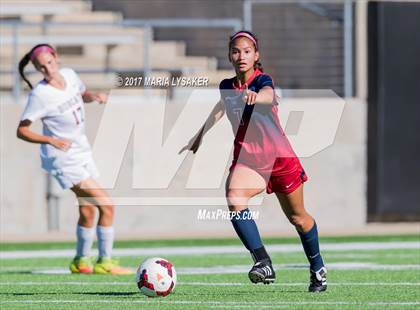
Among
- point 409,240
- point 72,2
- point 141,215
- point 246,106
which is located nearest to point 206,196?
point 141,215

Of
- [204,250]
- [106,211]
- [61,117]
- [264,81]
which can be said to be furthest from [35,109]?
[204,250]

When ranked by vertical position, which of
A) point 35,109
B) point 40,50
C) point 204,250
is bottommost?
point 204,250

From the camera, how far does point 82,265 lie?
12398mm

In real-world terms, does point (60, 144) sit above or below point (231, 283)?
above

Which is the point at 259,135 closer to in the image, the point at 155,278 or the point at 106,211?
the point at 155,278

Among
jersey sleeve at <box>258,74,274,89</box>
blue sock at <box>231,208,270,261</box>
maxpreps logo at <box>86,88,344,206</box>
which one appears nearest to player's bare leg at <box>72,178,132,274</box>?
blue sock at <box>231,208,270,261</box>

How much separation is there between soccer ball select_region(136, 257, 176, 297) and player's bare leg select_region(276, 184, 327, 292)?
0.93 meters

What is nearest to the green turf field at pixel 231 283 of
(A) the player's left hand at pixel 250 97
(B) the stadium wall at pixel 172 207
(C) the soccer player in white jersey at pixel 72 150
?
(C) the soccer player in white jersey at pixel 72 150

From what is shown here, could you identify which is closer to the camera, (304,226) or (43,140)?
(304,226)

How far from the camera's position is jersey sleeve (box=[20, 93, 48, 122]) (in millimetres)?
12117

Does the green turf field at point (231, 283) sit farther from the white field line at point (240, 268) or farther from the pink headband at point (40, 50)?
the pink headband at point (40, 50)

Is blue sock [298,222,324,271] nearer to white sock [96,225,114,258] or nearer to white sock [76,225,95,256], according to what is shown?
white sock [96,225,114,258]

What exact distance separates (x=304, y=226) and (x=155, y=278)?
1.11 m

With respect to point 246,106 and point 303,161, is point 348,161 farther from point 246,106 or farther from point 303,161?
point 246,106
